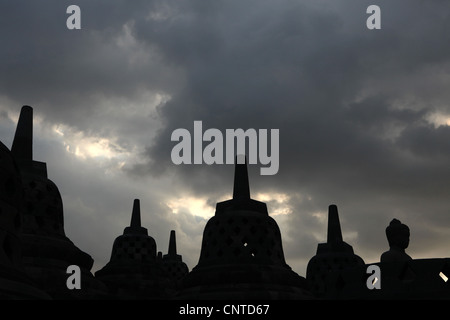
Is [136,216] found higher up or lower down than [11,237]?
higher up

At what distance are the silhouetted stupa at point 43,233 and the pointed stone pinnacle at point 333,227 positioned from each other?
55.4 ft

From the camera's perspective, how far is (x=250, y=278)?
84.4 ft

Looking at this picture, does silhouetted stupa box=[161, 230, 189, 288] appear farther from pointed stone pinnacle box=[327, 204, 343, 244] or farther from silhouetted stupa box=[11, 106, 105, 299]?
silhouetted stupa box=[11, 106, 105, 299]

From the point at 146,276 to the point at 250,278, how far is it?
13.4 m

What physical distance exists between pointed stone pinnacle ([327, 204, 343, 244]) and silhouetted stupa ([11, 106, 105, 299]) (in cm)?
1689

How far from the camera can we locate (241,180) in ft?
98.2

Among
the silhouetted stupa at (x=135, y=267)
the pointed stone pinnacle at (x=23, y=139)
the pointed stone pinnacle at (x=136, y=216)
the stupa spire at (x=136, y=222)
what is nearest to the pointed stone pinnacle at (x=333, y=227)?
the silhouetted stupa at (x=135, y=267)

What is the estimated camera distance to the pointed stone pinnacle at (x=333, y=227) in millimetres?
37469

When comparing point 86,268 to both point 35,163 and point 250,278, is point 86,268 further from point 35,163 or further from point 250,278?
point 250,278

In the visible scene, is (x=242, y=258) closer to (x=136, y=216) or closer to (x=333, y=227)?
(x=333, y=227)

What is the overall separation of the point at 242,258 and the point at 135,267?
1257 centimetres

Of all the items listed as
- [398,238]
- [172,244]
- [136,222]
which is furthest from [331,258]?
[398,238]
